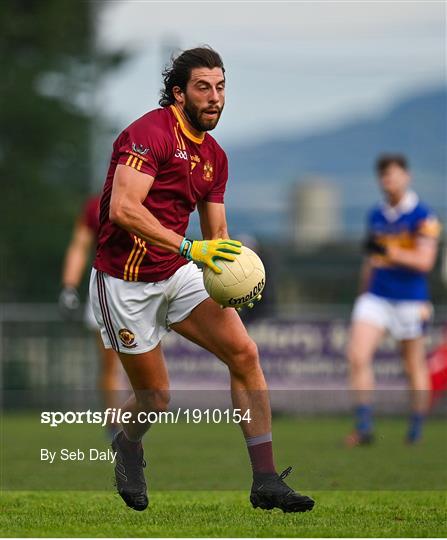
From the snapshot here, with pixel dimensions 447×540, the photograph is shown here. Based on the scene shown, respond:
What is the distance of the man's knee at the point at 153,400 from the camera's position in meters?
7.32

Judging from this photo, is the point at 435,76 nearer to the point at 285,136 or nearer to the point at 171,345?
the point at 285,136

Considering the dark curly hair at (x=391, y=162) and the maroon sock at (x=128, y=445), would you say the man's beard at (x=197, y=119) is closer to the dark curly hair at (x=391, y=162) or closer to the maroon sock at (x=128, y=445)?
the maroon sock at (x=128, y=445)

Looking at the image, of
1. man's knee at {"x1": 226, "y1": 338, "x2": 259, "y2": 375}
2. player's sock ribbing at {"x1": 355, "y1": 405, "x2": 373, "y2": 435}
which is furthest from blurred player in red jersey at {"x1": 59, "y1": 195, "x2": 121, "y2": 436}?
man's knee at {"x1": 226, "y1": 338, "x2": 259, "y2": 375}

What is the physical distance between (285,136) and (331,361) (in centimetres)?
937

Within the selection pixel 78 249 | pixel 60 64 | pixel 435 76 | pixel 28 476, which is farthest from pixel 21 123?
pixel 28 476

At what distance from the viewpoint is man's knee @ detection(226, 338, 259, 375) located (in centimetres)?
711

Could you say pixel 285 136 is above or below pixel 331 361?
above

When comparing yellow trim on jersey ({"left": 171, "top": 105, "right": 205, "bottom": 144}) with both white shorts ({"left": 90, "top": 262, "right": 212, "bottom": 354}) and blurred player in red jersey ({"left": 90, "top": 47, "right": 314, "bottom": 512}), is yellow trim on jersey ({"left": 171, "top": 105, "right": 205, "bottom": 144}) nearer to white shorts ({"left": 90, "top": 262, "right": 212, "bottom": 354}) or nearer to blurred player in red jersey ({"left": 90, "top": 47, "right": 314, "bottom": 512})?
blurred player in red jersey ({"left": 90, "top": 47, "right": 314, "bottom": 512})

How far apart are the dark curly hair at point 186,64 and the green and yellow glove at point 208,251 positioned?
851mm

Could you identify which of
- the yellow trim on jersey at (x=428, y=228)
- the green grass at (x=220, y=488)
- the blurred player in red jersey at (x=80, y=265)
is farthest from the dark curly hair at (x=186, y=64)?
the yellow trim on jersey at (x=428, y=228)

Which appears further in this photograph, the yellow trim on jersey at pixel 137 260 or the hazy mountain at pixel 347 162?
the hazy mountain at pixel 347 162

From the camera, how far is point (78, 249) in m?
12.4

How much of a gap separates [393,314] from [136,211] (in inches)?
264

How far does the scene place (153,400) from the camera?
7.37 meters
